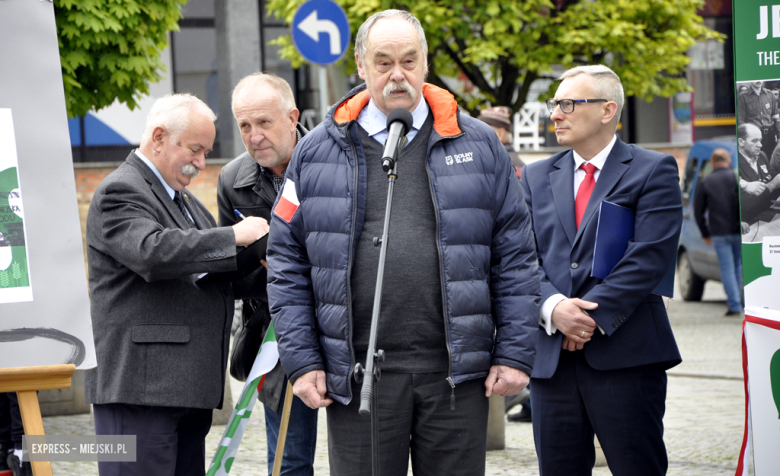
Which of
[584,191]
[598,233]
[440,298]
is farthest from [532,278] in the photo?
[584,191]

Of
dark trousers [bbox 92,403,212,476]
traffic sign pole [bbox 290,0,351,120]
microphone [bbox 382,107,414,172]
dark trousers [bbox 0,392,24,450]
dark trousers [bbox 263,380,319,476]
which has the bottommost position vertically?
dark trousers [bbox 0,392,24,450]

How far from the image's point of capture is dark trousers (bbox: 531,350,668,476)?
3.56m

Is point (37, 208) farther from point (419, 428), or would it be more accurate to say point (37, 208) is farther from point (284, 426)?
point (419, 428)

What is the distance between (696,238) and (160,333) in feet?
36.2

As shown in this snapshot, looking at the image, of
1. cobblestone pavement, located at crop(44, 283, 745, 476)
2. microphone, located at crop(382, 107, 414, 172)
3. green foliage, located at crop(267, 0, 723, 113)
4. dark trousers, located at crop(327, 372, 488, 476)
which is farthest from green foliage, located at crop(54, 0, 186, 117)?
dark trousers, located at crop(327, 372, 488, 476)

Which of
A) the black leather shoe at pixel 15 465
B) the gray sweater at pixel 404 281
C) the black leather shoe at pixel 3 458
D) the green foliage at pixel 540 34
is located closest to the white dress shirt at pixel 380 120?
the gray sweater at pixel 404 281

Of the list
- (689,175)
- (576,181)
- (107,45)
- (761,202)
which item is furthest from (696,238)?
(576,181)

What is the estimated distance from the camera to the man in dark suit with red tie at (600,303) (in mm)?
3557

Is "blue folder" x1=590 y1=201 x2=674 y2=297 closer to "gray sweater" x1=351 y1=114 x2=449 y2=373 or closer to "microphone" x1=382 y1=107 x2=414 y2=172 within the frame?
"gray sweater" x1=351 y1=114 x2=449 y2=373

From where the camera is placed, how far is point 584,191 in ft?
12.5

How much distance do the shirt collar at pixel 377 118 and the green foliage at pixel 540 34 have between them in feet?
27.7

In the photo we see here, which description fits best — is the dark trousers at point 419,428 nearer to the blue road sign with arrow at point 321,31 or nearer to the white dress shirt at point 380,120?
the white dress shirt at point 380,120

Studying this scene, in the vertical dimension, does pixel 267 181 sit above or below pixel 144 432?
above

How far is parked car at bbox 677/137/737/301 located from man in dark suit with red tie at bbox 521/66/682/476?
9.38 metres
